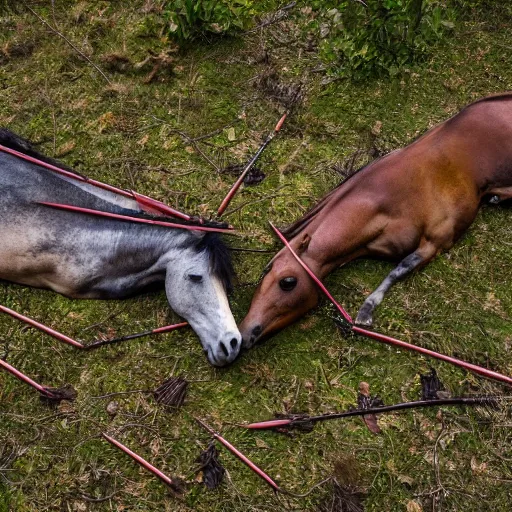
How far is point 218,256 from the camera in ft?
12.1

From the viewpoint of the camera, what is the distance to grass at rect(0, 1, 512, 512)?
3447 mm

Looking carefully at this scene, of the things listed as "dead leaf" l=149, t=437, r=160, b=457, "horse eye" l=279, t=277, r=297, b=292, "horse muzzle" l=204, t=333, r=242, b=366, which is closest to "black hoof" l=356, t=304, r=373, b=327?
"horse eye" l=279, t=277, r=297, b=292

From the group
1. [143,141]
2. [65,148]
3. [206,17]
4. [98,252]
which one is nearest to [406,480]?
[98,252]

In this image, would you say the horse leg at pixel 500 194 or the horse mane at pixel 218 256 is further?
the horse leg at pixel 500 194

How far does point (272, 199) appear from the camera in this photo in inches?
177

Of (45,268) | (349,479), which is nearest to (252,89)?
(45,268)

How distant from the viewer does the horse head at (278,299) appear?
366 cm

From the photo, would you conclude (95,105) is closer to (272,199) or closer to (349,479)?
(272,199)

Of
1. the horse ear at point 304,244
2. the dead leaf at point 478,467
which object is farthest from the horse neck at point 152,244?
the dead leaf at point 478,467

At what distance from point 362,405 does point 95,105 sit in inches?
121

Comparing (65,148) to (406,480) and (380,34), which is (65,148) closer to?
(380,34)

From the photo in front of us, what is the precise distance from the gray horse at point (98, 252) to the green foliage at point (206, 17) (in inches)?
70.5

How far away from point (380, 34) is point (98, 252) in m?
2.52

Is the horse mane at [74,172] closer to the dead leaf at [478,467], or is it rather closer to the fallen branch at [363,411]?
the fallen branch at [363,411]
